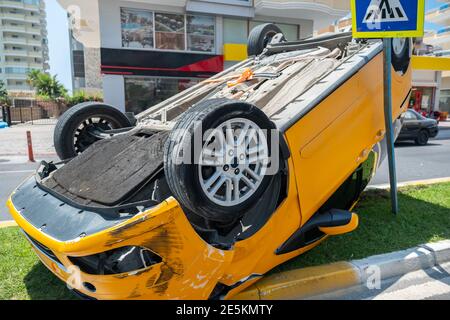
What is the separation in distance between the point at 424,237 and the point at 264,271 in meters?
2.08

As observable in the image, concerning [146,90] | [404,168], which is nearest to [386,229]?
[404,168]

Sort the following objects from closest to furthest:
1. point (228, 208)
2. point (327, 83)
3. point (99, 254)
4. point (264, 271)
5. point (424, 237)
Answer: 1. point (99, 254)
2. point (228, 208)
3. point (264, 271)
4. point (327, 83)
5. point (424, 237)

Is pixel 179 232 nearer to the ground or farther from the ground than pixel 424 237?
farther from the ground

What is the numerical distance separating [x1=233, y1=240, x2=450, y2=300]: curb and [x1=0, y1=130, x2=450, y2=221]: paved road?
11.6 feet

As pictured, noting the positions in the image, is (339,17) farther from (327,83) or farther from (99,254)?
(99,254)

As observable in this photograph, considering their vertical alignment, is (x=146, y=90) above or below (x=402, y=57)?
below

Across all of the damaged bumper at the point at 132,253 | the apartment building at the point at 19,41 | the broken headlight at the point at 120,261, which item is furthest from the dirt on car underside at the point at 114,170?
the apartment building at the point at 19,41

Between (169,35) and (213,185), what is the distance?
1604 cm

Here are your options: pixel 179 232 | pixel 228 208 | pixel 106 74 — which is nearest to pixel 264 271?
pixel 228 208

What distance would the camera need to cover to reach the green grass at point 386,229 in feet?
10.8

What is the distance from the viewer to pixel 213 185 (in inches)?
85.0

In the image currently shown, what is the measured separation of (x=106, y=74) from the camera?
15.5 m

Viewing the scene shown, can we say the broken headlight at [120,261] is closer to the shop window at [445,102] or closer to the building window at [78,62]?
the building window at [78,62]

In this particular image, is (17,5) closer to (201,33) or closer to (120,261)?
(201,33)
